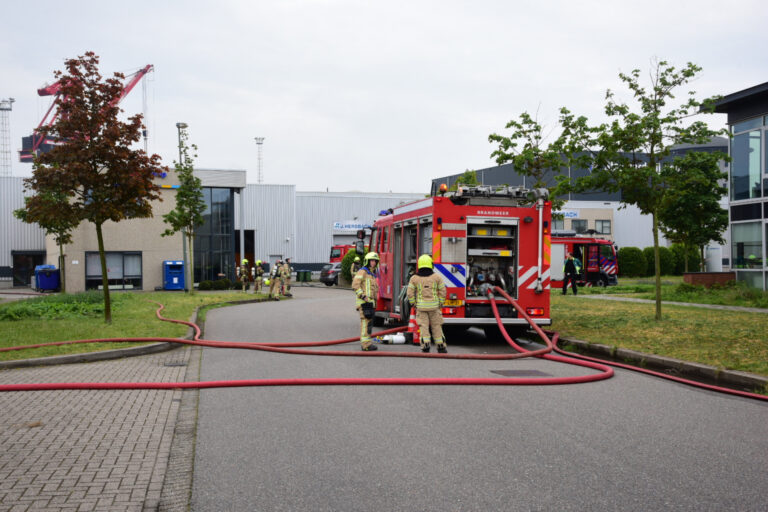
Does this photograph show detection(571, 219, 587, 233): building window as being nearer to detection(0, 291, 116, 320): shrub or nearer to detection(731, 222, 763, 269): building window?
A: detection(731, 222, 763, 269): building window

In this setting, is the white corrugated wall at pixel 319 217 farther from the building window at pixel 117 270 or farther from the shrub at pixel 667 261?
the building window at pixel 117 270

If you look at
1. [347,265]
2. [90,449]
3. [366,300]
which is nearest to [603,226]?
[347,265]

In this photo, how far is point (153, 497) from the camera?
4363 mm

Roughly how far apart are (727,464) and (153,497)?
4.06 m

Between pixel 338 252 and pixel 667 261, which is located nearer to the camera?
pixel 338 252

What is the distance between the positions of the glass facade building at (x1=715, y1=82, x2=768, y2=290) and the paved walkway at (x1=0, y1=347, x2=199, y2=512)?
19628mm

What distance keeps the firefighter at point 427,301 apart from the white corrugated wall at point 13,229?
46.2 metres

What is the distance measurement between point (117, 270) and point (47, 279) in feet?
12.5

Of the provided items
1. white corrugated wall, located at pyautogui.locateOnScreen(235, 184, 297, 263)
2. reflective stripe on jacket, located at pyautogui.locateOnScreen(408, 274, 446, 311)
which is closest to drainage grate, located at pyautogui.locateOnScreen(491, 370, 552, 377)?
reflective stripe on jacket, located at pyautogui.locateOnScreen(408, 274, 446, 311)

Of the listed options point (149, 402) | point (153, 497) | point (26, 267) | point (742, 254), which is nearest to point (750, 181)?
point (742, 254)

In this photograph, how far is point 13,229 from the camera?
5012 centimetres

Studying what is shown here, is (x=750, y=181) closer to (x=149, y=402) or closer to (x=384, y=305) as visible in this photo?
(x=384, y=305)

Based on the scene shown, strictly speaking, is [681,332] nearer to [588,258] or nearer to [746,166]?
[746,166]

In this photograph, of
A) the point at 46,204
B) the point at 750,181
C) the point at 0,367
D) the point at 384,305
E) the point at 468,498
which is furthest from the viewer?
the point at 750,181
